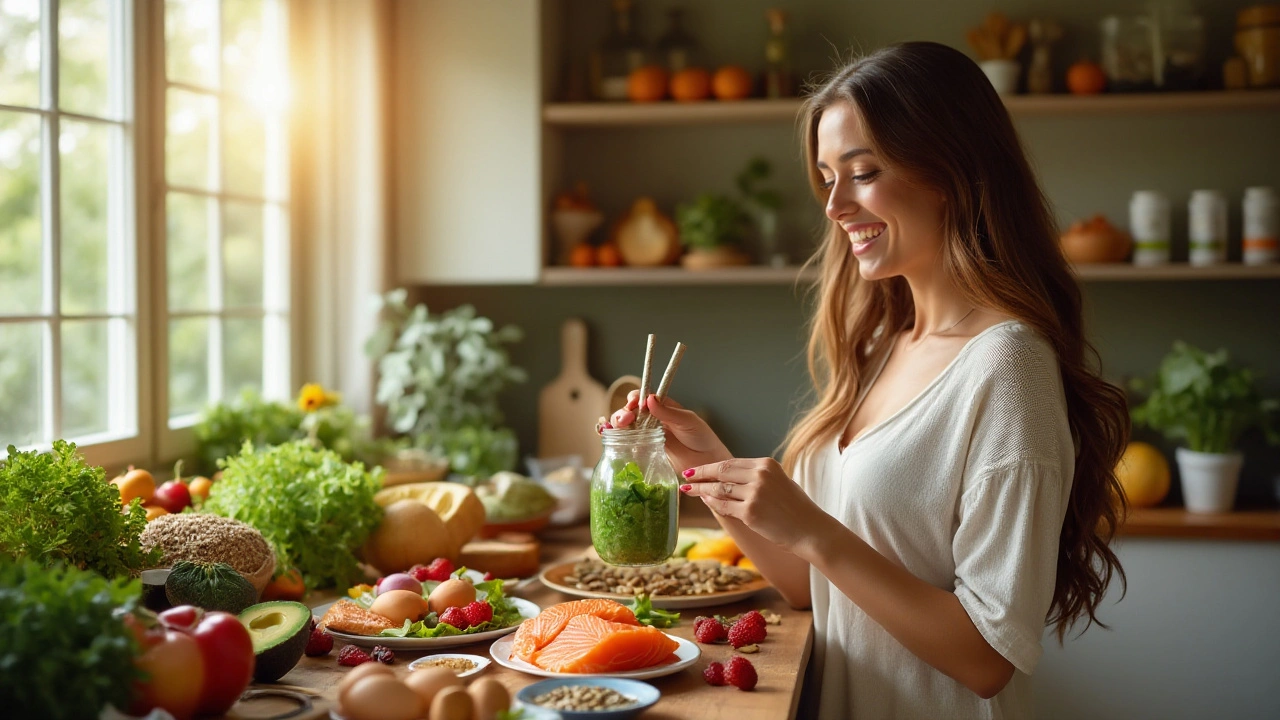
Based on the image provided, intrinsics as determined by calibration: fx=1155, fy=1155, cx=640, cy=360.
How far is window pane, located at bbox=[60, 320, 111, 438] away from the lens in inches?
94.0

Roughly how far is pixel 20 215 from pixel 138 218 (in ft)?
0.99

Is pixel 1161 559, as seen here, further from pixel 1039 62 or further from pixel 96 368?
pixel 96 368

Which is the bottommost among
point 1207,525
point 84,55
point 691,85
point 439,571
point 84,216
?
point 1207,525

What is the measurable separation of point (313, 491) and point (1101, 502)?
1.36 metres

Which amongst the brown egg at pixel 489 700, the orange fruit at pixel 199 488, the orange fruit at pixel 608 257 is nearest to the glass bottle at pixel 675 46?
the orange fruit at pixel 608 257

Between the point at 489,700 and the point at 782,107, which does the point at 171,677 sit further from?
the point at 782,107

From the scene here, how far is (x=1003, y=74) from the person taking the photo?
10.3 feet

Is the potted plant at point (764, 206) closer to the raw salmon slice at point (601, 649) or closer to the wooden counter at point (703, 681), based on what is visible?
the wooden counter at point (703, 681)

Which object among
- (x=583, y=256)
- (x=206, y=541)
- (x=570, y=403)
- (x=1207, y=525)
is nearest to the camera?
(x=206, y=541)

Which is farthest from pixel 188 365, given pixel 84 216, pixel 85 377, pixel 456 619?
pixel 456 619

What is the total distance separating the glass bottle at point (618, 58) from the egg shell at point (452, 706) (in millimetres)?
2359

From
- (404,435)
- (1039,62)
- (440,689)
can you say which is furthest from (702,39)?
(440,689)

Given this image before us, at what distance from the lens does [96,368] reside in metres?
2.49

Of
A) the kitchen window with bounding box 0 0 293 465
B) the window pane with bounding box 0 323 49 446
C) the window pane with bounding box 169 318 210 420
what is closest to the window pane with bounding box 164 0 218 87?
the kitchen window with bounding box 0 0 293 465
